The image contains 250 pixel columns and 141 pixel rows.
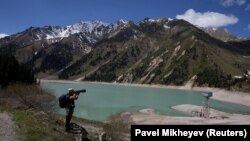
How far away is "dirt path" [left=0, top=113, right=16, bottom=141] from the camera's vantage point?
18834 mm

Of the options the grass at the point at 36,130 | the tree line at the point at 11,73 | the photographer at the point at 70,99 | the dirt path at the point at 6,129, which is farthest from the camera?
the tree line at the point at 11,73

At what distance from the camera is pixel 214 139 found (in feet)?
45.2

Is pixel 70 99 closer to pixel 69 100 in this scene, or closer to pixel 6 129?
pixel 69 100

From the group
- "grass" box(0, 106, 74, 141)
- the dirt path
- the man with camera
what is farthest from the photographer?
the dirt path

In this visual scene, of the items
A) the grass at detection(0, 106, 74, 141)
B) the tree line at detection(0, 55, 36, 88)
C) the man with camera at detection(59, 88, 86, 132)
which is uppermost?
the tree line at detection(0, 55, 36, 88)

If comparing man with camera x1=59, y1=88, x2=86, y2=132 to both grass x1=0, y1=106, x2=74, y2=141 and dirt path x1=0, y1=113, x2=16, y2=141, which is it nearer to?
grass x1=0, y1=106, x2=74, y2=141

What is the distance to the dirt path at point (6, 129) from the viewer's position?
18.8m

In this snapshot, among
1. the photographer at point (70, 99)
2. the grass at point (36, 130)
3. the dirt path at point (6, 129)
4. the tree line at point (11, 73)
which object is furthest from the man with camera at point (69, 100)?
the tree line at point (11, 73)

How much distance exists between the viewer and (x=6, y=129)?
2086 cm

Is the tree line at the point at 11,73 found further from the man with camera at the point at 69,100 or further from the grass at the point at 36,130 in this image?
the man with camera at the point at 69,100

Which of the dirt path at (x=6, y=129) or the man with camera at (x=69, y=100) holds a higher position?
the man with camera at (x=69, y=100)

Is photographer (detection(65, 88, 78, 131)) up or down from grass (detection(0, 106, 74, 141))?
up

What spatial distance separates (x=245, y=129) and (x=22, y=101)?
48309 mm

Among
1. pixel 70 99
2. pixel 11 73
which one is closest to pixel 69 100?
pixel 70 99
